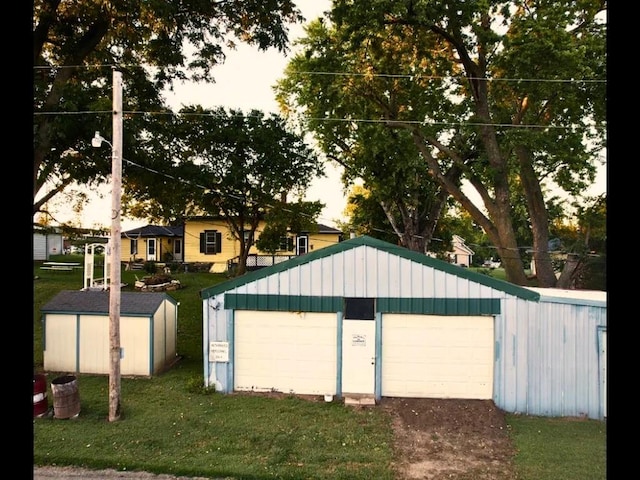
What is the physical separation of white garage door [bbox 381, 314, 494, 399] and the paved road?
4.93 m

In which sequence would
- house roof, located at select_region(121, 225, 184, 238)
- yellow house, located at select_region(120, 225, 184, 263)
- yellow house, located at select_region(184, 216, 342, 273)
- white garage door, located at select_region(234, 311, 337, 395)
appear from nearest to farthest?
white garage door, located at select_region(234, 311, 337, 395)
yellow house, located at select_region(184, 216, 342, 273)
house roof, located at select_region(121, 225, 184, 238)
yellow house, located at select_region(120, 225, 184, 263)

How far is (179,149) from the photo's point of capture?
16.1m

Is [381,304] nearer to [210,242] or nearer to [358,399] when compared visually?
[358,399]

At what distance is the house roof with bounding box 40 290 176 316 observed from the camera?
10.5m

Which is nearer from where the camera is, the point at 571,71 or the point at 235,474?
the point at 235,474

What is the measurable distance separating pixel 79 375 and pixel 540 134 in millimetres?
17592

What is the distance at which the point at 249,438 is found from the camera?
279 inches

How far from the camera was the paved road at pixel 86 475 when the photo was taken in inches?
231

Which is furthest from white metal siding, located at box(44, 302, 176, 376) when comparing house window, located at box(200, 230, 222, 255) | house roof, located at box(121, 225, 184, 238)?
house roof, located at box(121, 225, 184, 238)

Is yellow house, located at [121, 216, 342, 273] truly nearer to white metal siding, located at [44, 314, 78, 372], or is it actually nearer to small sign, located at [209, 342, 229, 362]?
white metal siding, located at [44, 314, 78, 372]

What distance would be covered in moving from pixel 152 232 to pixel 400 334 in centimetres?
2840

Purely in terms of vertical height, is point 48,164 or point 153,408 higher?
point 48,164
